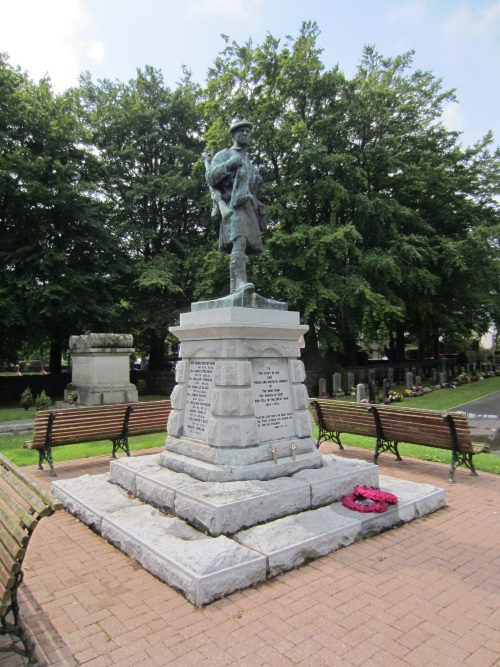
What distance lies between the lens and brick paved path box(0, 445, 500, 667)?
3018 mm

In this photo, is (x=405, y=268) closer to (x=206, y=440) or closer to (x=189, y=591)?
(x=206, y=440)

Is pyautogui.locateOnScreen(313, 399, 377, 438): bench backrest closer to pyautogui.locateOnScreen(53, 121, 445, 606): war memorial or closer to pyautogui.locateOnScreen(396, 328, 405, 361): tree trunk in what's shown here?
pyautogui.locateOnScreen(53, 121, 445, 606): war memorial

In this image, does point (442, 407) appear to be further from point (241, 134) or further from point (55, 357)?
point (55, 357)

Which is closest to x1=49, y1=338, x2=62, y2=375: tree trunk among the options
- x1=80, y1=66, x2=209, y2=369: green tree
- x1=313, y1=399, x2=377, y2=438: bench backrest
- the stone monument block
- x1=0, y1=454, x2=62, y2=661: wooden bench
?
x1=80, y1=66, x2=209, y2=369: green tree

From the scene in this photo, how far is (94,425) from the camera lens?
8.24m

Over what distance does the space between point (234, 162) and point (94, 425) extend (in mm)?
5287

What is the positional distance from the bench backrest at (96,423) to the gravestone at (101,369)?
5525 millimetres

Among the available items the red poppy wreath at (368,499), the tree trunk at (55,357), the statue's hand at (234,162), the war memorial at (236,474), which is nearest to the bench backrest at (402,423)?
the war memorial at (236,474)

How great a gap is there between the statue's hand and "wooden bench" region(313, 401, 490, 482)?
472cm

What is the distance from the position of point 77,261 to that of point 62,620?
62.1ft

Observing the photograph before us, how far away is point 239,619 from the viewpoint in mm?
3414

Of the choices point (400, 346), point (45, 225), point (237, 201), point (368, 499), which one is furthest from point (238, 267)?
point (400, 346)

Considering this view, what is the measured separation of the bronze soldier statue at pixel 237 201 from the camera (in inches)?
242

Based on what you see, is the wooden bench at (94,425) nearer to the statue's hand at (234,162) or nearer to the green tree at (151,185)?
the statue's hand at (234,162)
